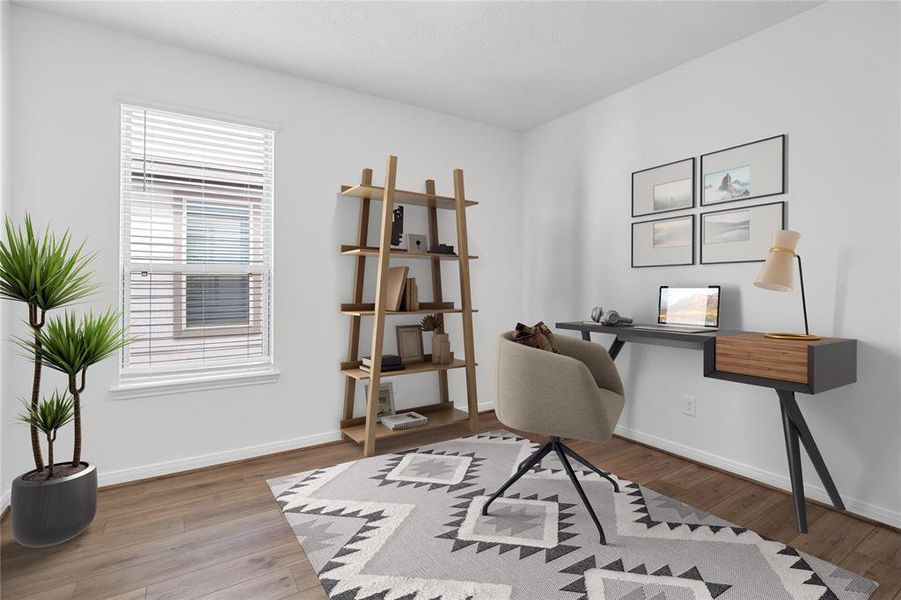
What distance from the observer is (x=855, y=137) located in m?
2.23

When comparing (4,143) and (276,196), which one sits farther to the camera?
(276,196)

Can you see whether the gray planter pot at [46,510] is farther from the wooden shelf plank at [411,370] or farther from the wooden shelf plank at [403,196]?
the wooden shelf plank at [403,196]

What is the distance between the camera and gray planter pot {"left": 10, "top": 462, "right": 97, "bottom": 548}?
1.88 m

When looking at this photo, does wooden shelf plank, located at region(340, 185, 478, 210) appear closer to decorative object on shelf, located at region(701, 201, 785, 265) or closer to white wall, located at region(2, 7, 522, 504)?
white wall, located at region(2, 7, 522, 504)

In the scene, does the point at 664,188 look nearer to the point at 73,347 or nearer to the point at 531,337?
the point at 531,337

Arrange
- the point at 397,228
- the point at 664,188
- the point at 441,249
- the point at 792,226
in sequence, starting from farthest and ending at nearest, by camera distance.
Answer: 1. the point at 441,249
2. the point at 397,228
3. the point at 664,188
4. the point at 792,226

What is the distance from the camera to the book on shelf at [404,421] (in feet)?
10.4

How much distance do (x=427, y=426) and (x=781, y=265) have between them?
225 centimetres

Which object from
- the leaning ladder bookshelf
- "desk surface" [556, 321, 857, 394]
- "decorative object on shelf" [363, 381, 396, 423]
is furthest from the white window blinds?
"desk surface" [556, 321, 857, 394]

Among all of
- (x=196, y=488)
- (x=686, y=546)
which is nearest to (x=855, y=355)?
(x=686, y=546)

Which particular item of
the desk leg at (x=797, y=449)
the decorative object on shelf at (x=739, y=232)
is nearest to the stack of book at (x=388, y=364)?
the decorative object on shelf at (x=739, y=232)

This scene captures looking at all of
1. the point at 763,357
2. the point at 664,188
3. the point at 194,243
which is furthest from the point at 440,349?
the point at 763,357

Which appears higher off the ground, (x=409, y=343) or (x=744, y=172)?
(x=744, y=172)

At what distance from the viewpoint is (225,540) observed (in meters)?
2.03
